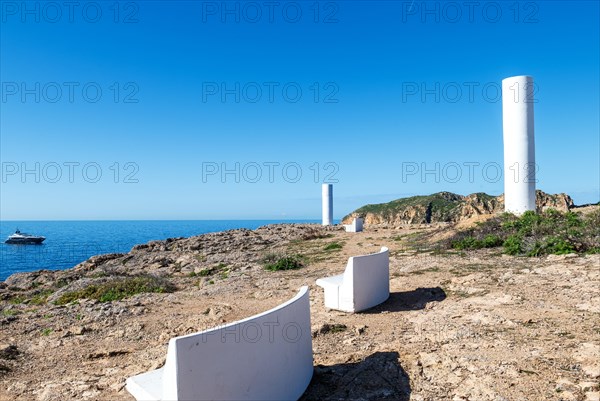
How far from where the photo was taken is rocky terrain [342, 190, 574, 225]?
27.9 meters

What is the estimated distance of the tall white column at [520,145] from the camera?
1612 cm

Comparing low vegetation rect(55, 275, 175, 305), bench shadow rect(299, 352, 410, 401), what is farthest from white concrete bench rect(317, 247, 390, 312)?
low vegetation rect(55, 275, 175, 305)

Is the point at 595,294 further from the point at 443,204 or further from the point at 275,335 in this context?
the point at 443,204

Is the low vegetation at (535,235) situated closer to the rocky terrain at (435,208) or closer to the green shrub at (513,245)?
the green shrub at (513,245)

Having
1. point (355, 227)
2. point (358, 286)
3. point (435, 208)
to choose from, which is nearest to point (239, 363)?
point (358, 286)

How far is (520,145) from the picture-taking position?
16.2 metres

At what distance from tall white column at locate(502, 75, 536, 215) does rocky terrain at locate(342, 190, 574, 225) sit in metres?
10.1

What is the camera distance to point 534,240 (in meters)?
11.2

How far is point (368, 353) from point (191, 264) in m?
11.5

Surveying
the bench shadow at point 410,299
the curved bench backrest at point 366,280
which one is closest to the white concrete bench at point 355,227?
the bench shadow at point 410,299

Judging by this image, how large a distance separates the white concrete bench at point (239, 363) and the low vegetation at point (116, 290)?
695 cm

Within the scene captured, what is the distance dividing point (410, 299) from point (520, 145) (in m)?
11.8

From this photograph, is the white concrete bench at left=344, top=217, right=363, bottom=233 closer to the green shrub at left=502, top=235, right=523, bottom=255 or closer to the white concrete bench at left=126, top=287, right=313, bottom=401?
the green shrub at left=502, top=235, right=523, bottom=255

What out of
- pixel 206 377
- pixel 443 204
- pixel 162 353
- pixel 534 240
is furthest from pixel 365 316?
pixel 443 204
